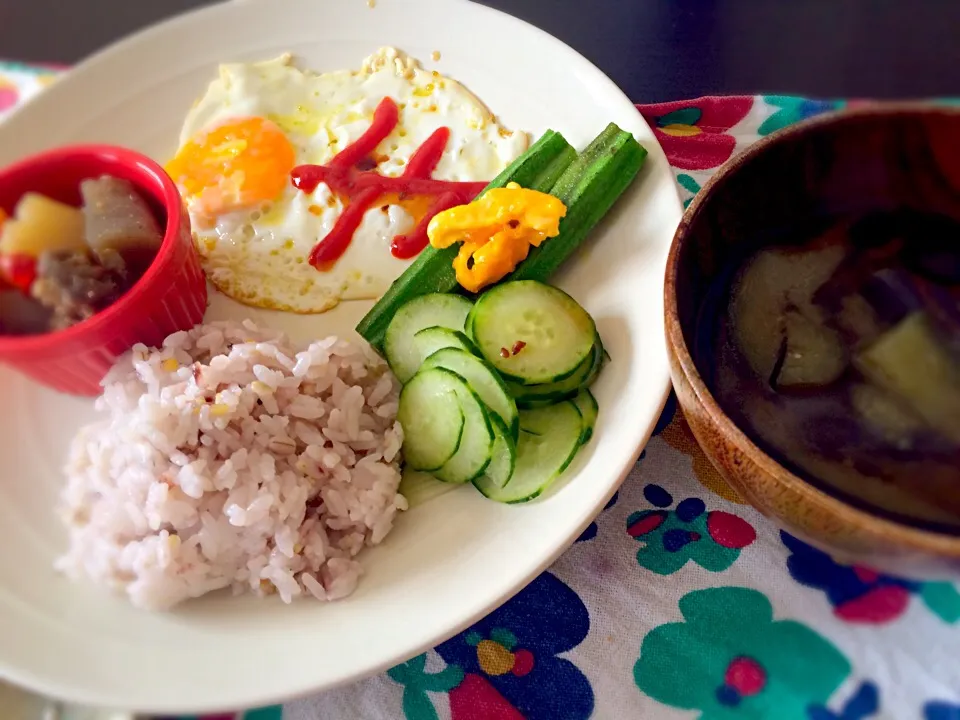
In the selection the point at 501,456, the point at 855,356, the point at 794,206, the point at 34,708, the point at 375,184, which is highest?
the point at 794,206

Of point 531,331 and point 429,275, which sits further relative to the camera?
point 429,275

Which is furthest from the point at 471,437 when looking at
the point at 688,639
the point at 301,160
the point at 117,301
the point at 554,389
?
the point at 301,160

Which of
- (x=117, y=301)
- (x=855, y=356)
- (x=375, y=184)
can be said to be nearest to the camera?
(x=855, y=356)

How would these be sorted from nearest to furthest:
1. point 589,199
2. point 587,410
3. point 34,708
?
point 34,708 → point 587,410 → point 589,199

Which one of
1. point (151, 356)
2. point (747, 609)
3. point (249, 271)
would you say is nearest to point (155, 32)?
point (249, 271)

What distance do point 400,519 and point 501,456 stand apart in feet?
0.70

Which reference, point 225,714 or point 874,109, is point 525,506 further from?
point 874,109

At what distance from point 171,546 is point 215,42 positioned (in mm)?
1313

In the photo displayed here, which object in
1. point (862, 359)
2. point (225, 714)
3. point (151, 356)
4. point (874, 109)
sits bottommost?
point (225, 714)

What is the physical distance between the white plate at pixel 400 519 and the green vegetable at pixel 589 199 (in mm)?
35

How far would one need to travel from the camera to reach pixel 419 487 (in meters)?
1.34

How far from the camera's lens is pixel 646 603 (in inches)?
45.2

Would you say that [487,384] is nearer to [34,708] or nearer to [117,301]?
[117,301]

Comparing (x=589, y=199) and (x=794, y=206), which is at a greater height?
(x=794, y=206)
